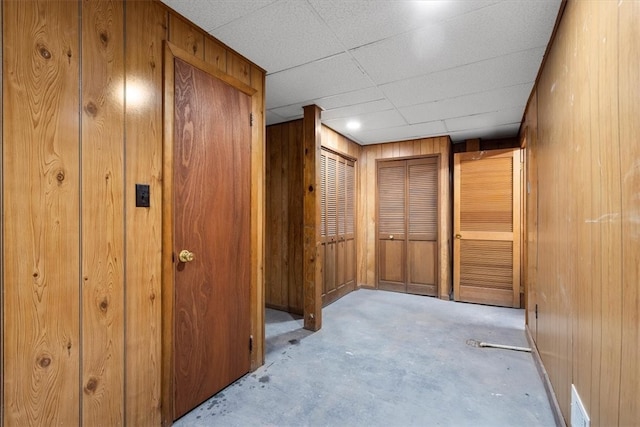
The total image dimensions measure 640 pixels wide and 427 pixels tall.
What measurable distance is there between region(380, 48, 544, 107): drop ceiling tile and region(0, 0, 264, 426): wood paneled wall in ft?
6.41

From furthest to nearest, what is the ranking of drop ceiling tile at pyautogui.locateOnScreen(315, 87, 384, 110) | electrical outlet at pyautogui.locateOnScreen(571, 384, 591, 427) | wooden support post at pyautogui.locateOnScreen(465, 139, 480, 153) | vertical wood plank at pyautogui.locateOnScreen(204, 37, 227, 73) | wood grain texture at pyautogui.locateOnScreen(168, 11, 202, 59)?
wooden support post at pyautogui.locateOnScreen(465, 139, 480, 153) → drop ceiling tile at pyautogui.locateOnScreen(315, 87, 384, 110) → vertical wood plank at pyautogui.locateOnScreen(204, 37, 227, 73) → wood grain texture at pyautogui.locateOnScreen(168, 11, 202, 59) → electrical outlet at pyautogui.locateOnScreen(571, 384, 591, 427)

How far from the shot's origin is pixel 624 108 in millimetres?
963

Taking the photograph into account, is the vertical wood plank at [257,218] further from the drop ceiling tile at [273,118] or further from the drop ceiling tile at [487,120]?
the drop ceiling tile at [487,120]

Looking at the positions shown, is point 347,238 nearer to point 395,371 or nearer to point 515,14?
point 395,371

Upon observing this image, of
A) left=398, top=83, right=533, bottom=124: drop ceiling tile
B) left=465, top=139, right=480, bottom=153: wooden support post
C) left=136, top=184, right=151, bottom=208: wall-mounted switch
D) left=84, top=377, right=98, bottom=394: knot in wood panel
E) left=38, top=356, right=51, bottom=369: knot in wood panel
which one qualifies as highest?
left=398, top=83, right=533, bottom=124: drop ceiling tile

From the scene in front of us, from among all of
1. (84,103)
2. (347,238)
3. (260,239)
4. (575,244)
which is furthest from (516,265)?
(84,103)

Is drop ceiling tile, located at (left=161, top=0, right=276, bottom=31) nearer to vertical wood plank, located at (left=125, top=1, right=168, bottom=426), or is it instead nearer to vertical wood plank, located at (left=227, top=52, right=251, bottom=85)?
vertical wood plank, located at (left=125, top=1, right=168, bottom=426)

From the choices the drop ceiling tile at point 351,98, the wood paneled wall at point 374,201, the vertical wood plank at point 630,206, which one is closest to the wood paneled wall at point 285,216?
the drop ceiling tile at point 351,98

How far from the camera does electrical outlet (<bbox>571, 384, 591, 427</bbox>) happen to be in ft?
4.25

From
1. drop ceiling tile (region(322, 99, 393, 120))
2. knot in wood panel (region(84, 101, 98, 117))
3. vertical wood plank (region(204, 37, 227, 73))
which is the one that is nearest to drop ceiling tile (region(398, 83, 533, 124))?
drop ceiling tile (region(322, 99, 393, 120))

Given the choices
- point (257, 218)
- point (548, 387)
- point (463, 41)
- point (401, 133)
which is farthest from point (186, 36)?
point (548, 387)

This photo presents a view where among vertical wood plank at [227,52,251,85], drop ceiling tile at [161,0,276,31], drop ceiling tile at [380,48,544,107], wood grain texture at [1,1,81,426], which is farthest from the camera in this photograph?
drop ceiling tile at [380,48,544,107]

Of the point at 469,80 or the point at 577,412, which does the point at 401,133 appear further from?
the point at 577,412

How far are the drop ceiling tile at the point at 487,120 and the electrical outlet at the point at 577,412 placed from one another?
2.87 meters
